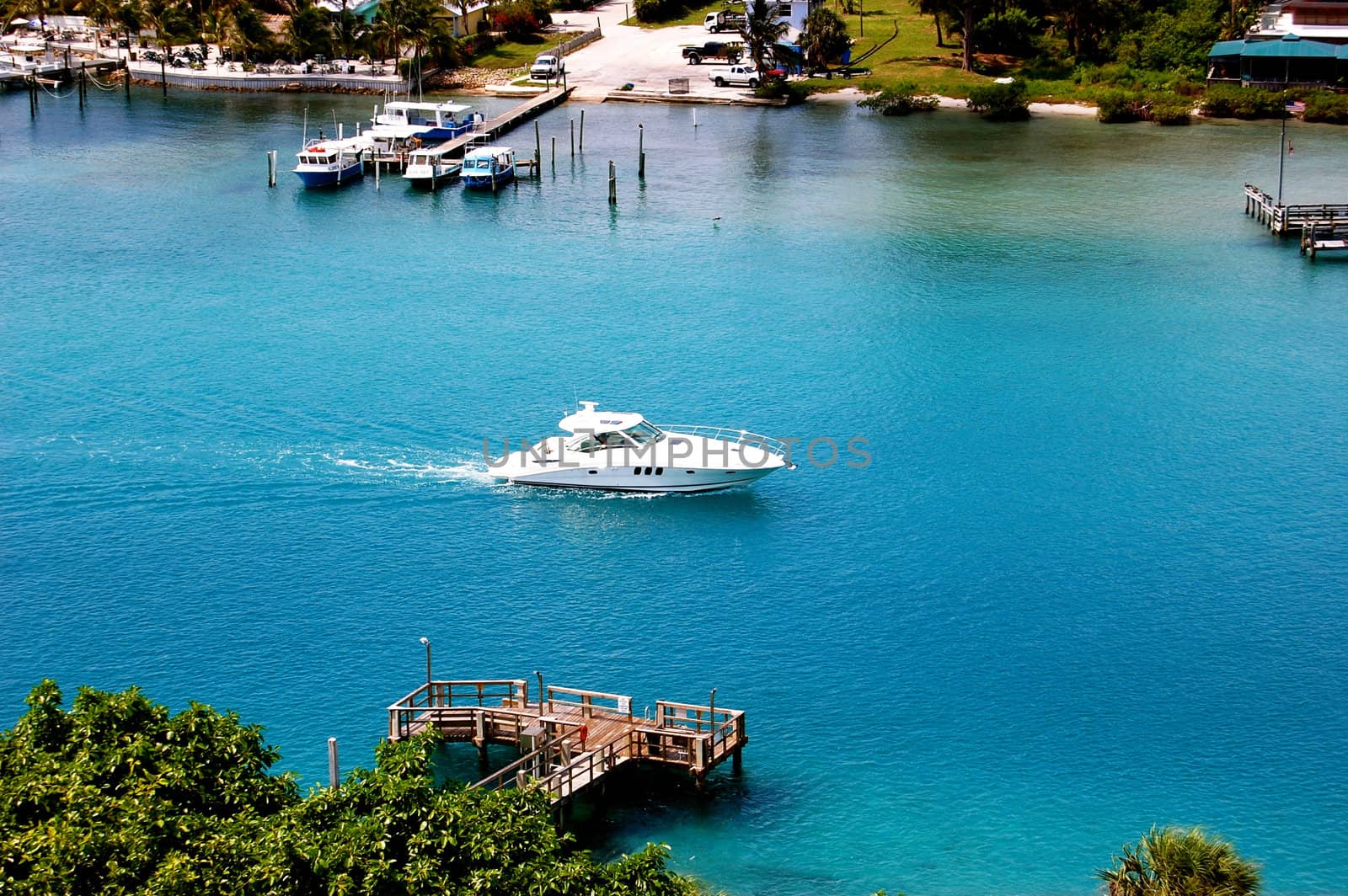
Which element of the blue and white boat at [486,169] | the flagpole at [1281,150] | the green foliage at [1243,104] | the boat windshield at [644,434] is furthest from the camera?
the green foliage at [1243,104]

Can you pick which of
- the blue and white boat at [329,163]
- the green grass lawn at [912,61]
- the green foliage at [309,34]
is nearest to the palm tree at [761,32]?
the green grass lawn at [912,61]

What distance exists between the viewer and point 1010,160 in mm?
134750

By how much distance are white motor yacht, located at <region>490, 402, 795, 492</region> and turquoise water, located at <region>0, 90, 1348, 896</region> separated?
105cm

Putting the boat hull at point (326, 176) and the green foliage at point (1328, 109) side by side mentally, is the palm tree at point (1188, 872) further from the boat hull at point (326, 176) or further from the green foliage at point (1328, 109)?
the green foliage at point (1328, 109)

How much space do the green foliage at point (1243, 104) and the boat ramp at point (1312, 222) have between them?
36.8 m

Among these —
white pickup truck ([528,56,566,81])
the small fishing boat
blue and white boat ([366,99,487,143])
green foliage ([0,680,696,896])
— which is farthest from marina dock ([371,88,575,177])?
green foliage ([0,680,696,896])

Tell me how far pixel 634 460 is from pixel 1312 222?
63780 millimetres

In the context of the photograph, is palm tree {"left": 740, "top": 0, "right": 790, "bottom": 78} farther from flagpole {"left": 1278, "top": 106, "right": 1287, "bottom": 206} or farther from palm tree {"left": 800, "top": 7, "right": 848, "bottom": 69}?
flagpole {"left": 1278, "top": 106, "right": 1287, "bottom": 206}

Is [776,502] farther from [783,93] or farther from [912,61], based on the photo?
[912,61]

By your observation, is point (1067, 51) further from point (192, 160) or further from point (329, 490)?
point (329, 490)

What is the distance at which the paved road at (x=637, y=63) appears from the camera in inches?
6427

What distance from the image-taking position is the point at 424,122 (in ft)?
474

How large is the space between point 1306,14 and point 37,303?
122094 mm

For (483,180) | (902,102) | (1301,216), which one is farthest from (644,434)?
(902,102)
